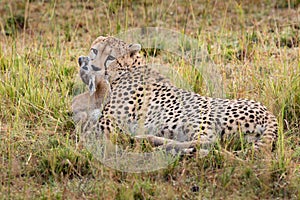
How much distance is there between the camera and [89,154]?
157 inches

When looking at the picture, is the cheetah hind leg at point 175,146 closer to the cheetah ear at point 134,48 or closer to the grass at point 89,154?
the grass at point 89,154

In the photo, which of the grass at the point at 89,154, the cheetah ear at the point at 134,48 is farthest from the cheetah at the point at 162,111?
the grass at the point at 89,154

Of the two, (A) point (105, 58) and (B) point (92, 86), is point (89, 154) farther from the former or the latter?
(A) point (105, 58)

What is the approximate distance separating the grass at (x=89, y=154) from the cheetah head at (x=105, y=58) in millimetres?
328

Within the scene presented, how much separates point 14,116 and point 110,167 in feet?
3.61

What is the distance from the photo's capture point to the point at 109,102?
4.57 m

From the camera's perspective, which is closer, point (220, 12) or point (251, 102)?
point (251, 102)

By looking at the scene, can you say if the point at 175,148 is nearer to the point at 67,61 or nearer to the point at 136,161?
the point at 136,161

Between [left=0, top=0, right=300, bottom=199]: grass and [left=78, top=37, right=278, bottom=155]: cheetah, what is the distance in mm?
140

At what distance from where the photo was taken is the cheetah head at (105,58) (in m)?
4.68

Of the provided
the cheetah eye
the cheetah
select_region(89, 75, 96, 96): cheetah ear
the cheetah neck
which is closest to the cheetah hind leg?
the cheetah

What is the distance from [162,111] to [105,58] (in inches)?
24.7

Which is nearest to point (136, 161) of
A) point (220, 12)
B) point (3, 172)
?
point (3, 172)

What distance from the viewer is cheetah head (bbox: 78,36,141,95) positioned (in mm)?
4680
